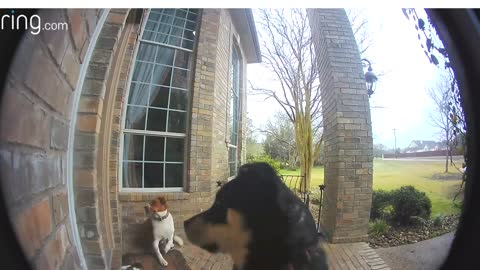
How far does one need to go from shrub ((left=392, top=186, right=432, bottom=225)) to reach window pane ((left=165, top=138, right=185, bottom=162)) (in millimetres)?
731

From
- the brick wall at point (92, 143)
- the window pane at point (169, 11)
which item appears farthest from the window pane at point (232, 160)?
the window pane at point (169, 11)

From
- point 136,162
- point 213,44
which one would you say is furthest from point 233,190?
point 213,44

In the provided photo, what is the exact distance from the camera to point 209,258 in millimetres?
949

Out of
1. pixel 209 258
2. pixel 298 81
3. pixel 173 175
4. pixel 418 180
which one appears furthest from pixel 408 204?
pixel 173 175

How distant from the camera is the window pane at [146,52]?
96cm

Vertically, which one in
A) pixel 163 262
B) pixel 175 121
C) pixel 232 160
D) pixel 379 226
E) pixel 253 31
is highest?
pixel 253 31

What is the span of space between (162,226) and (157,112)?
369 mm

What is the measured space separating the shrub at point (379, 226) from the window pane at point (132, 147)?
822mm

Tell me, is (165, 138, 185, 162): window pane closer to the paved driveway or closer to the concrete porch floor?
the concrete porch floor

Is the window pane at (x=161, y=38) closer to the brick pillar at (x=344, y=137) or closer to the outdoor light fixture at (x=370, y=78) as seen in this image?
the brick pillar at (x=344, y=137)

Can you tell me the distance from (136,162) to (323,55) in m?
0.75

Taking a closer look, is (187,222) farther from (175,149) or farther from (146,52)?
(146,52)

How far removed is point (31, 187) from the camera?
82 centimetres

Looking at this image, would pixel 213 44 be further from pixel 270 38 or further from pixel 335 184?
pixel 335 184
